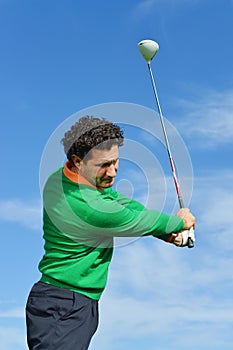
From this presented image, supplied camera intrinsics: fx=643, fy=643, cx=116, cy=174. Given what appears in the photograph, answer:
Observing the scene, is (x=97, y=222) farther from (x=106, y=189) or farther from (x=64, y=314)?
(x=64, y=314)

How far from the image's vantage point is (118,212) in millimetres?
5250

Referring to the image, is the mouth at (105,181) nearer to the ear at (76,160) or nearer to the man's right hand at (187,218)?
the ear at (76,160)

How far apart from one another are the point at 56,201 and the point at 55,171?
30 cm

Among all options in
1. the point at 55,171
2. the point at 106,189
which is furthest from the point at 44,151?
A: the point at 106,189

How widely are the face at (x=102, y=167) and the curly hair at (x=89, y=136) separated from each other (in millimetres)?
68

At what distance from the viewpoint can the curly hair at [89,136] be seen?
5.45 metres

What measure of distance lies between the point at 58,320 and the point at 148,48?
278cm

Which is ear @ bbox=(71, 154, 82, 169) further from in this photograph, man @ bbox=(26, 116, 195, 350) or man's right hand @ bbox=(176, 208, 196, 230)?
man's right hand @ bbox=(176, 208, 196, 230)

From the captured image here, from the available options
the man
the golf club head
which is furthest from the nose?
the golf club head

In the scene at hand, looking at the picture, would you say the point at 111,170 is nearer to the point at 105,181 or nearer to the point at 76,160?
the point at 105,181

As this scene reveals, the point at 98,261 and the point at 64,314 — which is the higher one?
the point at 98,261

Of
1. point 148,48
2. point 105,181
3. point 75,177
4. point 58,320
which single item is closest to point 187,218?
point 105,181

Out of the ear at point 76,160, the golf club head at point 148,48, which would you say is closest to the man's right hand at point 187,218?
the ear at point 76,160

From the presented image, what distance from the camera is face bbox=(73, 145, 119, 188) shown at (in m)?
5.32
